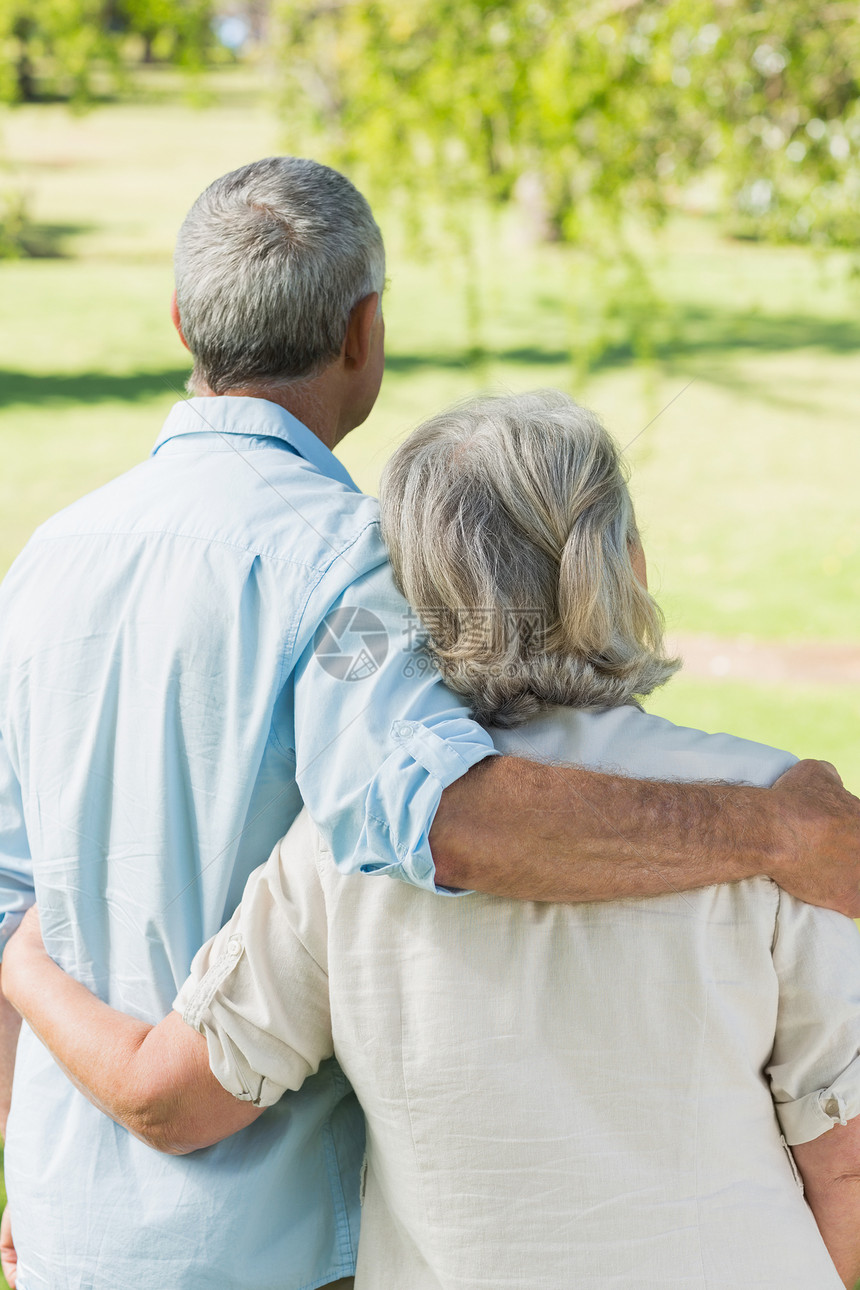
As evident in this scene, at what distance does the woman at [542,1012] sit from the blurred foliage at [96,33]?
5.09 metres

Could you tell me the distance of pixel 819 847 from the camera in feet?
4.33

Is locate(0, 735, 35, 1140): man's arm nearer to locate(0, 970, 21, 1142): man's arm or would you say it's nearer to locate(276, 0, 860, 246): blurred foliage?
locate(0, 970, 21, 1142): man's arm

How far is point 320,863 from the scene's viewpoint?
1.32 meters

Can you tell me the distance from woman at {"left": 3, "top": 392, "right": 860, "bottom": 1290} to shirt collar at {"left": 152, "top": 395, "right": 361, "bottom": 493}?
0.65 feet

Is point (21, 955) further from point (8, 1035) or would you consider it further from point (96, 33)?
point (96, 33)

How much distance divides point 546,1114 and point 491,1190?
0.11 m

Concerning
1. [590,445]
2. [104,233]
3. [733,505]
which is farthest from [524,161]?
[104,233]

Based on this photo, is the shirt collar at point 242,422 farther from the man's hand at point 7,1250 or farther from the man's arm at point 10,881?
the man's hand at point 7,1250

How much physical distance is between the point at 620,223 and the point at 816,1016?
519 centimetres

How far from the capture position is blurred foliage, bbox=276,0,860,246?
16.6 feet

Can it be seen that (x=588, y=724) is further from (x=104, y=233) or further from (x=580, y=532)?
(x=104, y=233)

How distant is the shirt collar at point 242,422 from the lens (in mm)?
1561

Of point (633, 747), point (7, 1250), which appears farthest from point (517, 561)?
point (7, 1250)

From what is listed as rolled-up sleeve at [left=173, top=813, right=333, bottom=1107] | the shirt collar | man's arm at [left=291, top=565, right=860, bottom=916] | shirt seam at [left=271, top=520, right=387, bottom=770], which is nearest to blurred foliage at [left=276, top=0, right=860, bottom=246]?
the shirt collar
